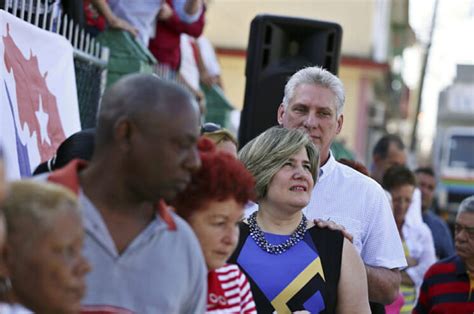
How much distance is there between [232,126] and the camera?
16.9 meters

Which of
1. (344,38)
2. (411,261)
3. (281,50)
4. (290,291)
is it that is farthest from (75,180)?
(344,38)

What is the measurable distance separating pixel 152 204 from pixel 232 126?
1333 cm

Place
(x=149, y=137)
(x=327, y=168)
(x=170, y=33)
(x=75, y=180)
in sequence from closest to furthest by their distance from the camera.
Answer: (x=149, y=137) → (x=75, y=180) → (x=327, y=168) → (x=170, y=33)

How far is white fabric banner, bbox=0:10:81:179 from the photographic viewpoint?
18.5 ft

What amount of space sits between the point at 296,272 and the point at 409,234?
5134 mm

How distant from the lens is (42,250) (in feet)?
10.1

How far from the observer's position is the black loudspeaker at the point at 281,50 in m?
8.66

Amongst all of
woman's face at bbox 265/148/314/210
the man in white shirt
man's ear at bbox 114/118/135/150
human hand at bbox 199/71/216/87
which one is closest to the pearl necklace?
woman's face at bbox 265/148/314/210

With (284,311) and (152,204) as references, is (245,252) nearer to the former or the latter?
(284,311)

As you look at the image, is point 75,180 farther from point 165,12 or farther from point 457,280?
point 165,12

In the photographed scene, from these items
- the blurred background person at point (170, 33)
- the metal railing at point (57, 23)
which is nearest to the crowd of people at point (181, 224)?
the metal railing at point (57, 23)

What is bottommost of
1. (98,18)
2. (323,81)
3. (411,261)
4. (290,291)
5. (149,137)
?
(411,261)

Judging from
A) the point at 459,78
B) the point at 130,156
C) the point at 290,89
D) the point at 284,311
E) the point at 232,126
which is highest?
the point at 130,156

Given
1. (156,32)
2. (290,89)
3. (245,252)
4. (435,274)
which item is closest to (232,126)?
(156,32)
